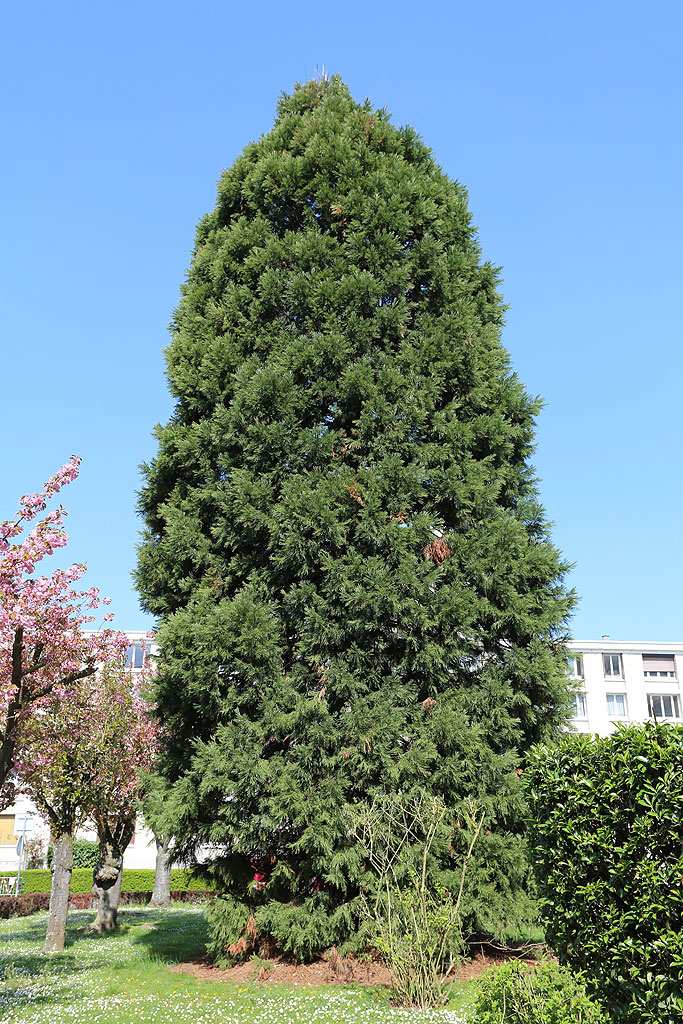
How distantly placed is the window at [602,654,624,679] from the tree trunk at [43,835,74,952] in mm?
45798

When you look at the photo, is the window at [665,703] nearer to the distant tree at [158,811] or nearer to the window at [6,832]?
the window at [6,832]

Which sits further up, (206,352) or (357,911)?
(206,352)

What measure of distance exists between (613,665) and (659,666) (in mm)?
3715

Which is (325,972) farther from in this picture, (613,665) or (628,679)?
(628,679)

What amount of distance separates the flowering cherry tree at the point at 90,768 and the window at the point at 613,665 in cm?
4266

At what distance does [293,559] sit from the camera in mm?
10047

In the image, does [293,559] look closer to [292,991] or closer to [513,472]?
[513,472]

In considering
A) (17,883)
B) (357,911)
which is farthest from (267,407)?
(17,883)

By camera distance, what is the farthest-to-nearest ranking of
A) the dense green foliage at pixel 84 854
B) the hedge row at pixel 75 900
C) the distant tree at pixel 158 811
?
1. the dense green foliage at pixel 84 854
2. the hedge row at pixel 75 900
3. the distant tree at pixel 158 811

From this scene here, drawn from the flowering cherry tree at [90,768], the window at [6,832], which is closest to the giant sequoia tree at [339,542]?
the flowering cherry tree at [90,768]

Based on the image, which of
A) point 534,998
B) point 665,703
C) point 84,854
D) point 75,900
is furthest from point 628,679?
point 534,998

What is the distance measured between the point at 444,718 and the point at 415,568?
2016mm

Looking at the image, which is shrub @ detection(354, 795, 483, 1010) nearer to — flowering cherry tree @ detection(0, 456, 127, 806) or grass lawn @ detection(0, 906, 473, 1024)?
grass lawn @ detection(0, 906, 473, 1024)

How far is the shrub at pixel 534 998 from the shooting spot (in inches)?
180
